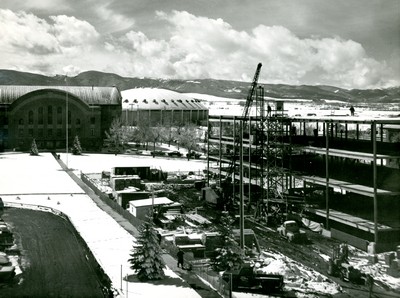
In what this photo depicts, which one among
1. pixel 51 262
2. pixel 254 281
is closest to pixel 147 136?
pixel 51 262

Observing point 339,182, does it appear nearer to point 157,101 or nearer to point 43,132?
point 43,132

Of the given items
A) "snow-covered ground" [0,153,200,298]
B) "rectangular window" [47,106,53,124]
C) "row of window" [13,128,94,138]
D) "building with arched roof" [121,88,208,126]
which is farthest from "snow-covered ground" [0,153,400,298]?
"building with arched roof" [121,88,208,126]

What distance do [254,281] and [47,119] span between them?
203 ft

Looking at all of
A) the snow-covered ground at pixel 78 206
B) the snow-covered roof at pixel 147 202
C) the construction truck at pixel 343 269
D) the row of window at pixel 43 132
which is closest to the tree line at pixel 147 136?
the row of window at pixel 43 132

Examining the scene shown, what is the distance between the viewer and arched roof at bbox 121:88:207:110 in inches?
4921

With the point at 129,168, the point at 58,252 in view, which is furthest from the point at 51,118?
the point at 58,252

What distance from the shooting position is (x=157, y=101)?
129m

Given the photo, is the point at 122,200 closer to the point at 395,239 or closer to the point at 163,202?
the point at 163,202

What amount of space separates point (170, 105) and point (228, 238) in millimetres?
107910

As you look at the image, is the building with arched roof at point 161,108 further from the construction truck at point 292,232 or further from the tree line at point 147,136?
the construction truck at point 292,232

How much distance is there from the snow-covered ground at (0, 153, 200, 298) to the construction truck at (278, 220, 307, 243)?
996 centimetres

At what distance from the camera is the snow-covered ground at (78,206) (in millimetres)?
19109

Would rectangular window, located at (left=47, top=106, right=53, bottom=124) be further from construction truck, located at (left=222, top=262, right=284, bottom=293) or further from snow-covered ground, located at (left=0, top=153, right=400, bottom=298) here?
construction truck, located at (left=222, top=262, right=284, bottom=293)

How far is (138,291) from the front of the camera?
18.3 m
